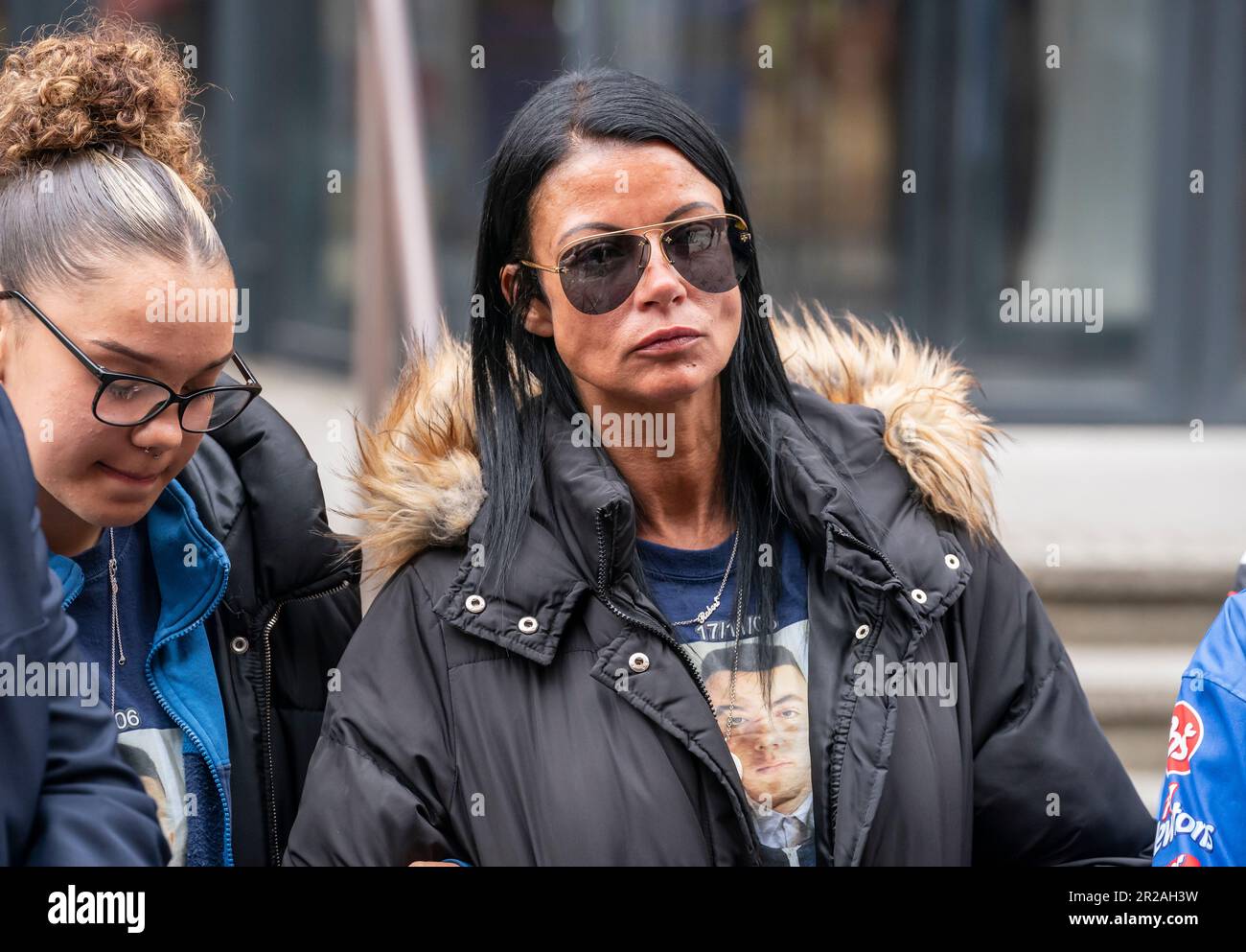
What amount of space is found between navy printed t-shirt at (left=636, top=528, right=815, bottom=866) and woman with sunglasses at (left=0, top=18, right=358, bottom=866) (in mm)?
541

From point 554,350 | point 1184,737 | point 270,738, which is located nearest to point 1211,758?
point 1184,737

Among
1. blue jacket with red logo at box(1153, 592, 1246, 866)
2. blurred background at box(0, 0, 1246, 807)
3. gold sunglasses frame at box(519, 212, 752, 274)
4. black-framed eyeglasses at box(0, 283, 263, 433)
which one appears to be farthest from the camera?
blurred background at box(0, 0, 1246, 807)

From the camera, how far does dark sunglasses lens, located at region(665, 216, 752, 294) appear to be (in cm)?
214

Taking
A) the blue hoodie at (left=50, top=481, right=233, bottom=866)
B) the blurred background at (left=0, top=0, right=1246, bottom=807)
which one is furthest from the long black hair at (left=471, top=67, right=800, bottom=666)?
the blurred background at (left=0, top=0, right=1246, bottom=807)

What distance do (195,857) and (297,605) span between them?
0.43 meters

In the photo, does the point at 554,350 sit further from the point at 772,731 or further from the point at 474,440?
the point at 772,731

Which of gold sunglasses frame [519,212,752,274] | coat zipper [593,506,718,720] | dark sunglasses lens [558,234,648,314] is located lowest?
coat zipper [593,506,718,720]

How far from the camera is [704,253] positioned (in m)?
2.16

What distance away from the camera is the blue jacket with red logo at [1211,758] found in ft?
5.85

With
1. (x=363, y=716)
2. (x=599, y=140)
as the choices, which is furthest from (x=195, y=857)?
(x=599, y=140)

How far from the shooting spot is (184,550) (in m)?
2.17

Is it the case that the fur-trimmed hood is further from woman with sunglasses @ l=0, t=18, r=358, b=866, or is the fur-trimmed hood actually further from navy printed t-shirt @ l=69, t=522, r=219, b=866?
navy printed t-shirt @ l=69, t=522, r=219, b=866

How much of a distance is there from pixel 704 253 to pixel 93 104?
2.96ft

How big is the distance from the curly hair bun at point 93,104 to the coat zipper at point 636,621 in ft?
2.56
